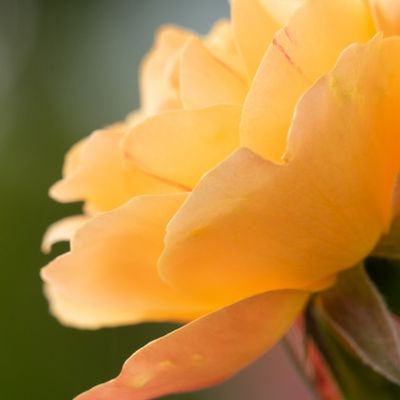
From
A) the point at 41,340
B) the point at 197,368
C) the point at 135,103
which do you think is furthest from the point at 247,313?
the point at 135,103

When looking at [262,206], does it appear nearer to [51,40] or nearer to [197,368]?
[197,368]

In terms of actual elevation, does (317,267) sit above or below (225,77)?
below

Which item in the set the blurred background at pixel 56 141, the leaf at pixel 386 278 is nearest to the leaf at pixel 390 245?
the leaf at pixel 386 278

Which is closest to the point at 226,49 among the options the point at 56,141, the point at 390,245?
the point at 390,245

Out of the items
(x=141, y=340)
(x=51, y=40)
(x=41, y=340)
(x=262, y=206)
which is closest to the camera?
(x=262, y=206)

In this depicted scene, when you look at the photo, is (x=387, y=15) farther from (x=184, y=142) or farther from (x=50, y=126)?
(x=50, y=126)

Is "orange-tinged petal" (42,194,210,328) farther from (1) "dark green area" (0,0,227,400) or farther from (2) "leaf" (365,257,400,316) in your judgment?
(1) "dark green area" (0,0,227,400)
